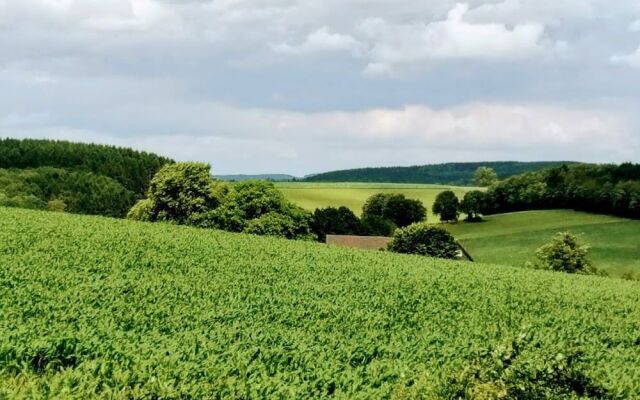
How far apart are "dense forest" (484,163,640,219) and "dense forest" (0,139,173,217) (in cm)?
8115

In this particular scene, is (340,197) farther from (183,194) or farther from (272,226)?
(272,226)

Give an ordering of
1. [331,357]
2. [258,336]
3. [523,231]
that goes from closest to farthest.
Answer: [331,357]
[258,336]
[523,231]

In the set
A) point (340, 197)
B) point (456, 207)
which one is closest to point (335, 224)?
point (456, 207)

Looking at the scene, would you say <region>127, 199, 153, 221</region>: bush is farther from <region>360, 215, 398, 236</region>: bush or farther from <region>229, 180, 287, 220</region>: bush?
<region>360, 215, 398, 236</region>: bush

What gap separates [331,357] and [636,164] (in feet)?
429

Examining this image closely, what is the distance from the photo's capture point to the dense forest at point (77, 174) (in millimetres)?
127500

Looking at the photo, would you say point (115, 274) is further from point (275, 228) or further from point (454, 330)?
point (275, 228)

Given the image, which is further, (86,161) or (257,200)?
(86,161)

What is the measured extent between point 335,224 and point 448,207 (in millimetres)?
37120

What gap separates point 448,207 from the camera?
436 feet

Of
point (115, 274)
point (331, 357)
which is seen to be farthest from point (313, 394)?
point (115, 274)

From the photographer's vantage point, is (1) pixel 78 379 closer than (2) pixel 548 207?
Yes

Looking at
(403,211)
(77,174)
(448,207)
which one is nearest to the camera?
(448,207)

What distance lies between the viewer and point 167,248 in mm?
35281
